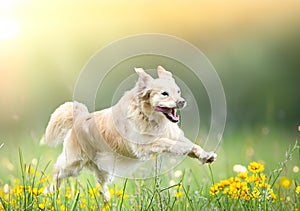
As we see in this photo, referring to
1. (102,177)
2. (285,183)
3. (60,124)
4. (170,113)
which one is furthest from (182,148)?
(60,124)

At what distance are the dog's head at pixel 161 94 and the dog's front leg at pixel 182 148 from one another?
104 mm

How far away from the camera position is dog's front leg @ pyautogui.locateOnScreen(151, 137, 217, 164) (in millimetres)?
2037

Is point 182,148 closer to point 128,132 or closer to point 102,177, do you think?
point 128,132

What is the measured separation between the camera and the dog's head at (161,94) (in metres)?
2.04

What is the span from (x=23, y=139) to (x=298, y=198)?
2.52 meters

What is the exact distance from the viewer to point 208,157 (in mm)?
2023

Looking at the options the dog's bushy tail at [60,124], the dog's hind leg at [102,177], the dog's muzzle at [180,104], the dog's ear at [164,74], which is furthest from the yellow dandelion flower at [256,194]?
the dog's bushy tail at [60,124]

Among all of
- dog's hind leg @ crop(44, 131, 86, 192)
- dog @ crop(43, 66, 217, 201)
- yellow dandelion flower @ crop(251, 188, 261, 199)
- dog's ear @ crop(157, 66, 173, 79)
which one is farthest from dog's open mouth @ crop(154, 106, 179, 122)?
dog's hind leg @ crop(44, 131, 86, 192)

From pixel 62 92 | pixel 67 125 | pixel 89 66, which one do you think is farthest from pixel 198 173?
pixel 62 92

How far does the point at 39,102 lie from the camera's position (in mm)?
4902

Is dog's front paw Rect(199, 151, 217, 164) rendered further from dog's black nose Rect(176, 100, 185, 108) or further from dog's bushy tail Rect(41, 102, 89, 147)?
dog's bushy tail Rect(41, 102, 89, 147)

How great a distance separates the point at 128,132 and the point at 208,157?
1.28 ft

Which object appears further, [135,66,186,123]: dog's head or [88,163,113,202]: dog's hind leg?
[88,163,113,202]: dog's hind leg

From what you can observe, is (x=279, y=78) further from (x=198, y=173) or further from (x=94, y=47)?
(x=198, y=173)
